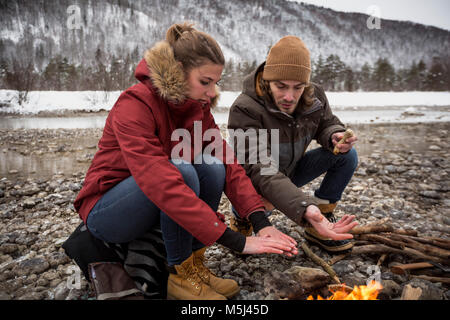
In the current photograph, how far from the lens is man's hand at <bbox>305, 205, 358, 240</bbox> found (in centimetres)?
148

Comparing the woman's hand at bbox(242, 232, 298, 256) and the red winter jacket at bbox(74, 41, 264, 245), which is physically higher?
the red winter jacket at bbox(74, 41, 264, 245)

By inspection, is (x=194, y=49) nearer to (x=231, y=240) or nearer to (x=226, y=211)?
(x=231, y=240)

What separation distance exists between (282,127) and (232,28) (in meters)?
68.6

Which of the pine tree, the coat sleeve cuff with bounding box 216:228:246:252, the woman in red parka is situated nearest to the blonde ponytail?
the woman in red parka

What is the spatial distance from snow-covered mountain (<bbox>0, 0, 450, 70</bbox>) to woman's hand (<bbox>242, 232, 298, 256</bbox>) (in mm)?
35738

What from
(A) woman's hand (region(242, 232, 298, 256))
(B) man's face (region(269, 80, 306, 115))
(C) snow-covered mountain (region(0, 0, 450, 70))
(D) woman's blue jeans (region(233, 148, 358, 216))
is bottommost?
(A) woman's hand (region(242, 232, 298, 256))

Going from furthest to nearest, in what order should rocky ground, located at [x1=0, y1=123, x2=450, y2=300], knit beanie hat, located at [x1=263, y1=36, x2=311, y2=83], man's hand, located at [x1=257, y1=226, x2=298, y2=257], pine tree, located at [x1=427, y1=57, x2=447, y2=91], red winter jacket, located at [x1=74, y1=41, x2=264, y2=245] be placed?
pine tree, located at [x1=427, y1=57, x2=447, y2=91] → knit beanie hat, located at [x1=263, y1=36, x2=311, y2=83] → rocky ground, located at [x1=0, y1=123, x2=450, y2=300] → man's hand, located at [x1=257, y1=226, x2=298, y2=257] → red winter jacket, located at [x1=74, y1=41, x2=264, y2=245]

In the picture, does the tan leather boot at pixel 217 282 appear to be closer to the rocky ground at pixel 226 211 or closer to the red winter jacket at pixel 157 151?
the rocky ground at pixel 226 211

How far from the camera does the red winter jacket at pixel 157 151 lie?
1.22 metres

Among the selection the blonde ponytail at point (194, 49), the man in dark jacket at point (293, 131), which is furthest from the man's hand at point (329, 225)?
the blonde ponytail at point (194, 49)

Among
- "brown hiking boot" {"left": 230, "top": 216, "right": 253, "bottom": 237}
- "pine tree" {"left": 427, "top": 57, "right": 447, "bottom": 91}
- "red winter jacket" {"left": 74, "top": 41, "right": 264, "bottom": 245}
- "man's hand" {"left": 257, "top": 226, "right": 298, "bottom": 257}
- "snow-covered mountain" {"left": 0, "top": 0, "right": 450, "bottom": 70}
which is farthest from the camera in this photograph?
"snow-covered mountain" {"left": 0, "top": 0, "right": 450, "bottom": 70}

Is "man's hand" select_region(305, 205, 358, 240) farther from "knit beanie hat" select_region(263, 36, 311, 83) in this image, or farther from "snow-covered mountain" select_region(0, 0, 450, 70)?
"snow-covered mountain" select_region(0, 0, 450, 70)

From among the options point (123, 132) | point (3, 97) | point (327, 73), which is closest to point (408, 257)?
point (123, 132)
